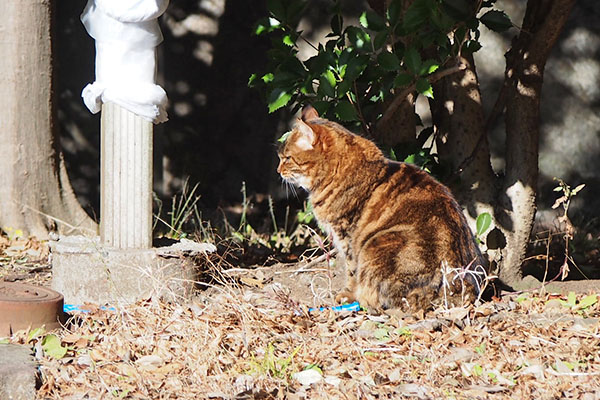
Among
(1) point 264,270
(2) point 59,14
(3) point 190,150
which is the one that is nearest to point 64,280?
(1) point 264,270

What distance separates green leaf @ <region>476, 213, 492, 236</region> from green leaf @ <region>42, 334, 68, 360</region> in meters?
2.60

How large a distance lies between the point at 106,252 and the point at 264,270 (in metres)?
1.24

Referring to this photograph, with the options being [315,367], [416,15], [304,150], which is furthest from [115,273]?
[416,15]

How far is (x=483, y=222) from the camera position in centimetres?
514

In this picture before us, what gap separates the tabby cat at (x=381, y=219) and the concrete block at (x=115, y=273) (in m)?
0.94

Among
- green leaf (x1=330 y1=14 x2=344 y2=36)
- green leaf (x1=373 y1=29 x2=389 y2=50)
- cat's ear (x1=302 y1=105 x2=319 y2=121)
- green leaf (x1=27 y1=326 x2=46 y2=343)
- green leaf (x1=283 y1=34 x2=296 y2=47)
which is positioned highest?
green leaf (x1=330 y1=14 x2=344 y2=36)

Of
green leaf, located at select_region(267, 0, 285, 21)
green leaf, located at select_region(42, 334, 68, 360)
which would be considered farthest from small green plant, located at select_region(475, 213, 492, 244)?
green leaf, located at select_region(42, 334, 68, 360)

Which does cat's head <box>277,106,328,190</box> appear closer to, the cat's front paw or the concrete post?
the cat's front paw

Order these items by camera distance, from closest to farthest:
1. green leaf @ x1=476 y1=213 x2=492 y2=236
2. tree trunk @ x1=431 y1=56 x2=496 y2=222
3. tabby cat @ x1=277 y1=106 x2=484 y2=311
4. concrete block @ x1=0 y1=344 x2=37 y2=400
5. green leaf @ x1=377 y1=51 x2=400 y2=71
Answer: concrete block @ x1=0 y1=344 x2=37 y2=400
tabby cat @ x1=277 y1=106 x2=484 y2=311
green leaf @ x1=377 y1=51 x2=400 y2=71
green leaf @ x1=476 y1=213 x2=492 y2=236
tree trunk @ x1=431 y1=56 x2=496 y2=222

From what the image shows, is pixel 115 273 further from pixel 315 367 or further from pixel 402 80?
pixel 402 80

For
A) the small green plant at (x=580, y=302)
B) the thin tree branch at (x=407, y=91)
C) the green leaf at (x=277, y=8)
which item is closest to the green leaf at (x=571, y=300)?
the small green plant at (x=580, y=302)

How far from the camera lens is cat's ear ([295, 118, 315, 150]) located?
16.0ft

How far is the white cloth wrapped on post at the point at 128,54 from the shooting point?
454 centimetres

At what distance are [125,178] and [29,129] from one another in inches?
68.3
